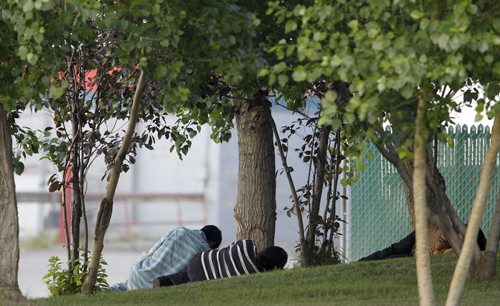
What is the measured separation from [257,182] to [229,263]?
1808 millimetres

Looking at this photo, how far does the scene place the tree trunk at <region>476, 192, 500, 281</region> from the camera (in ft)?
30.9

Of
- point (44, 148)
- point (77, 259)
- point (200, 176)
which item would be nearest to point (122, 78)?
point (44, 148)

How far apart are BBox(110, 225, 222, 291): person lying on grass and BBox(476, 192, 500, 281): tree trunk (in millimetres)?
3349

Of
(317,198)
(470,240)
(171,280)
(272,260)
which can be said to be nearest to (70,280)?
(171,280)

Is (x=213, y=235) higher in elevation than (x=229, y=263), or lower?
higher

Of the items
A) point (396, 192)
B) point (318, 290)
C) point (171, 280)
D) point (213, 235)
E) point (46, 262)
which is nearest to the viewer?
point (318, 290)

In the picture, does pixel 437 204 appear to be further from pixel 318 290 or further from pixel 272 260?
pixel 272 260

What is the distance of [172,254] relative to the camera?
1190cm

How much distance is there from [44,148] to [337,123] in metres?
5.58

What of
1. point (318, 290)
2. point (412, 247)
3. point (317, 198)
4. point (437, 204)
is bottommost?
point (318, 290)

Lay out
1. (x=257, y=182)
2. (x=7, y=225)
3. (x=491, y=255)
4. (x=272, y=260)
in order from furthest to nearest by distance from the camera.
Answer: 1. (x=257, y=182)
2. (x=272, y=260)
3. (x=491, y=255)
4. (x=7, y=225)

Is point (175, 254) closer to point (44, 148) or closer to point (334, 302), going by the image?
point (44, 148)

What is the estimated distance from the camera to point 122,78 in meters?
10.9

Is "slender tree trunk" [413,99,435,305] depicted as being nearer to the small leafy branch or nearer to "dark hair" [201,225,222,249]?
the small leafy branch
